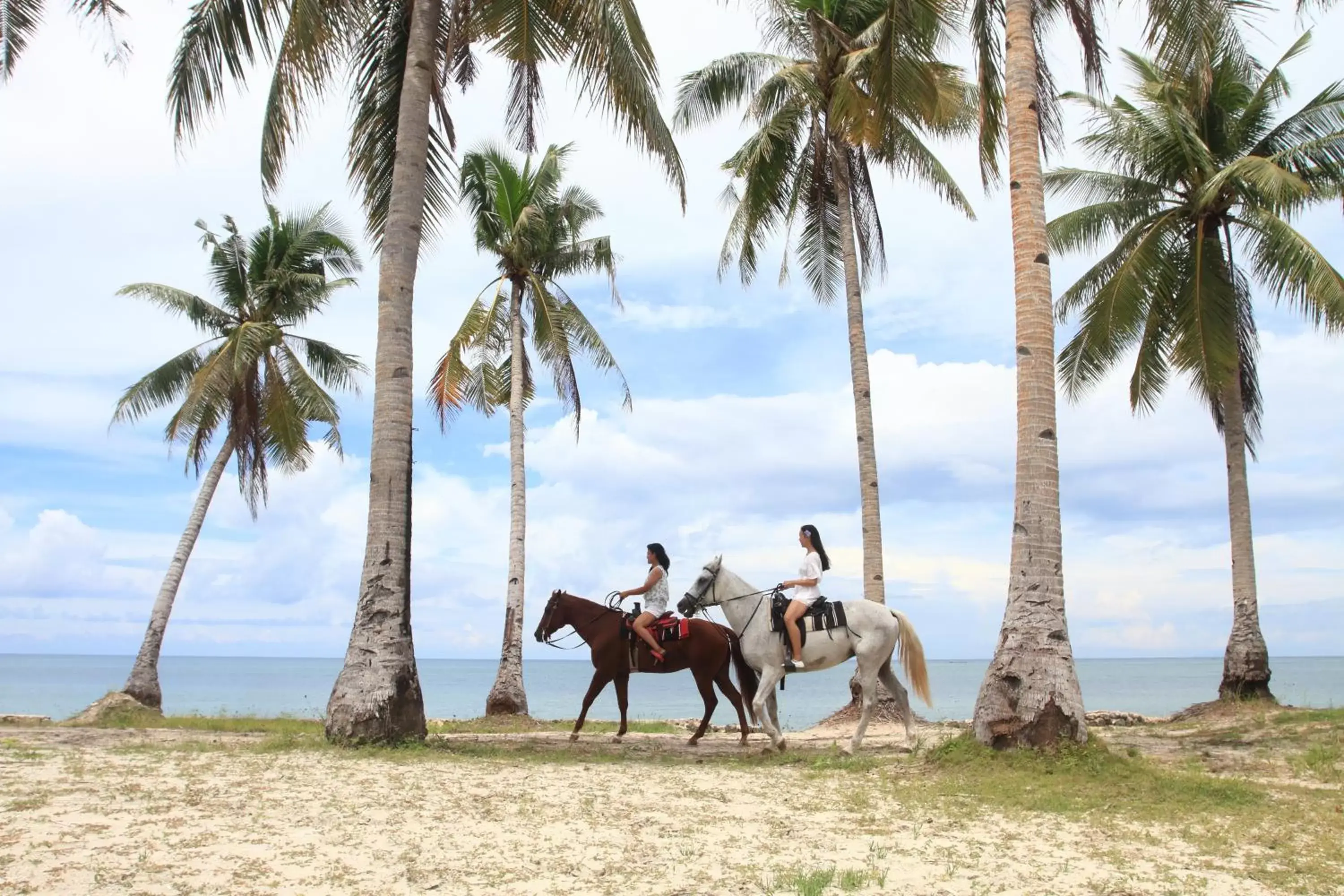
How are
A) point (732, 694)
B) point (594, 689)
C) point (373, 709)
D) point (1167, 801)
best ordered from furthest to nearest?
1. point (732, 694)
2. point (594, 689)
3. point (373, 709)
4. point (1167, 801)

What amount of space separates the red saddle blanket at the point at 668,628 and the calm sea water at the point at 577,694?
14092mm

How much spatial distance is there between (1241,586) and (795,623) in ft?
40.1

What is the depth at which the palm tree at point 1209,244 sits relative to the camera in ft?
63.3

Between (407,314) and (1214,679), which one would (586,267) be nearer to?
(407,314)

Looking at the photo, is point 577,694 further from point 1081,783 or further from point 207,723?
point 1081,783

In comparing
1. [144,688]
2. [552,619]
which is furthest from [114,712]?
[552,619]

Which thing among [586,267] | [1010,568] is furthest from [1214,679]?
[1010,568]

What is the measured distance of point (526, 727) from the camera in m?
20.3

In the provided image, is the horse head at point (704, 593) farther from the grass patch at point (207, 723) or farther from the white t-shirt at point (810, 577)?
the grass patch at point (207, 723)

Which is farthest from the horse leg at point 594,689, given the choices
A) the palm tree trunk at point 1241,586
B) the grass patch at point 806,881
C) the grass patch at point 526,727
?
the palm tree trunk at point 1241,586

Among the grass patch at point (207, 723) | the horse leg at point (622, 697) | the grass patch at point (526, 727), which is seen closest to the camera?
the horse leg at point (622, 697)

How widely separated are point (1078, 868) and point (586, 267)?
20.7 m

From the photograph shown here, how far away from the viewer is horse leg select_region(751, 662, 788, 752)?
12.6m

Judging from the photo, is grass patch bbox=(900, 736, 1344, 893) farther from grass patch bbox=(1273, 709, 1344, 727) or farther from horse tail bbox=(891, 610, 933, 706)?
grass patch bbox=(1273, 709, 1344, 727)
